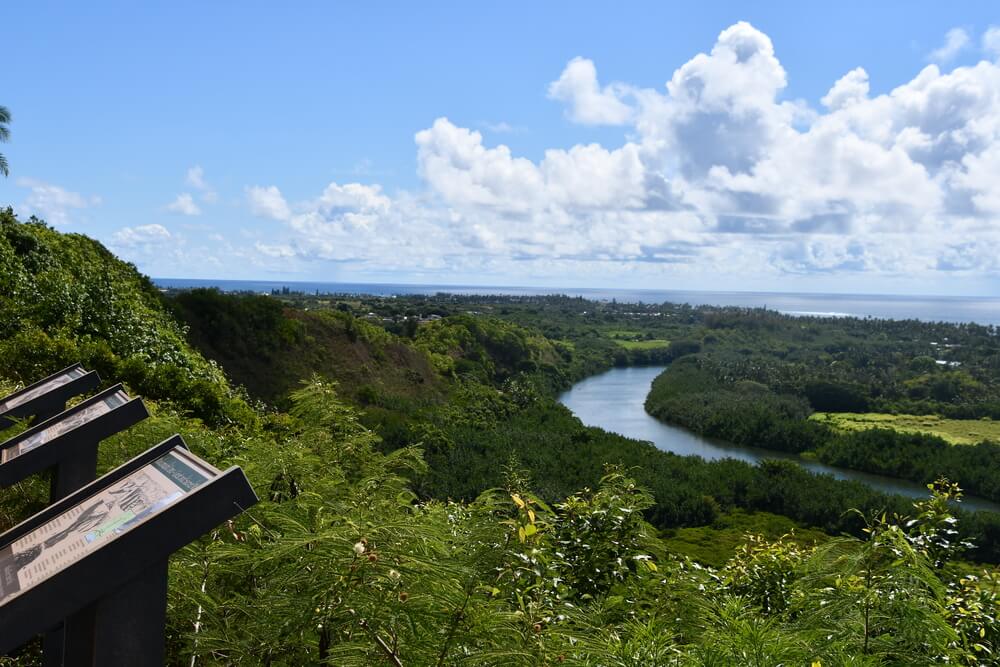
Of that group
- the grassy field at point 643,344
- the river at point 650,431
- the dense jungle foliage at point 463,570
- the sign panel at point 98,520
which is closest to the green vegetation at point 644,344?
the grassy field at point 643,344

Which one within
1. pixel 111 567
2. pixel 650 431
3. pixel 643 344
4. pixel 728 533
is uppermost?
pixel 111 567

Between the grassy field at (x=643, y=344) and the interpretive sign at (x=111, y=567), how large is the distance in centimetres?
11461

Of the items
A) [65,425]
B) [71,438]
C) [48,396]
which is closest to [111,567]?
[71,438]

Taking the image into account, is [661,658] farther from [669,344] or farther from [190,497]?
[669,344]

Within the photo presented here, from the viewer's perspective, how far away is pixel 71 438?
2.80m

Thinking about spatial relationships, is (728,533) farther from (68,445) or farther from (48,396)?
(68,445)

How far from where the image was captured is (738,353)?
11038cm

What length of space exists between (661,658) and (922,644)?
3.74 ft

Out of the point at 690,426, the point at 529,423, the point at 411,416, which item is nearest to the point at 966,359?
the point at 690,426

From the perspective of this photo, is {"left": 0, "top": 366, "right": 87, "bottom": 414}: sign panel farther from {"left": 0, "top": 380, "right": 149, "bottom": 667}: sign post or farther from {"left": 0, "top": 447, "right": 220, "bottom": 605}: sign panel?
{"left": 0, "top": 447, "right": 220, "bottom": 605}: sign panel

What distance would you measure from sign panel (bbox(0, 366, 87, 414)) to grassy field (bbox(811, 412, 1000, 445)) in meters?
63.6

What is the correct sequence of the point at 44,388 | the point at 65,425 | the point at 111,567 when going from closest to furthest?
the point at 111,567, the point at 65,425, the point at 44,388

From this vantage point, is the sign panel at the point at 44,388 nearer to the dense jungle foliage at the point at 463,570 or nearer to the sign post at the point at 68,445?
the sign post at the point at 68,445

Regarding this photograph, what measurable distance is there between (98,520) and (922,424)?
74.0 meters
